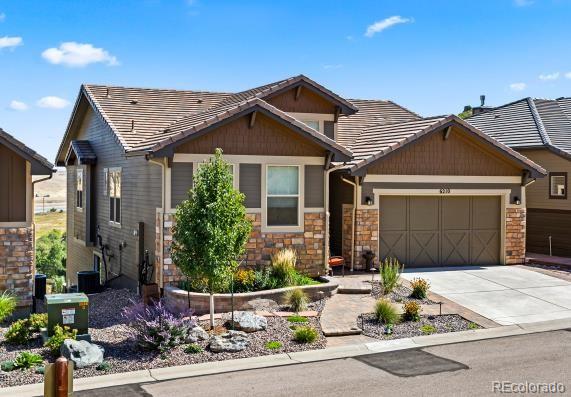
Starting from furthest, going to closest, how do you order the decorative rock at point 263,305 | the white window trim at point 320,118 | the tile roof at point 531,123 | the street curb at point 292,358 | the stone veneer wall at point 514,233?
the tile roof at point 531,123 < the white window trim at point 320,118 < the stone veneer wall at point 514,233 < the decorative rock at point 263,305 < the street curb at point 292,358

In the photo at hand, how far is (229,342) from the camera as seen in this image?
39.0 ft

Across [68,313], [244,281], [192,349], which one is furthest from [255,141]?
[68,313]

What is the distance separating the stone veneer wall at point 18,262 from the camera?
15.1 meters

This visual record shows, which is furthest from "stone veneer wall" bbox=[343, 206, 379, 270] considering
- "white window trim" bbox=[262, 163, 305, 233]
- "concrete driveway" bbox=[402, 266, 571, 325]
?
"white window trim" bbox=[262, 163, 305, 233]

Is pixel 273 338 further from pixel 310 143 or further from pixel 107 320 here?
pixel 310 143

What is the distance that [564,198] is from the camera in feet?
76.1

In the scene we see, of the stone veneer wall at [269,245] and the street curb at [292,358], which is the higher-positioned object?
the stone veneer wall at [269,245]

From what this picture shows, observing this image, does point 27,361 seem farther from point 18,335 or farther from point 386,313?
point 386,313

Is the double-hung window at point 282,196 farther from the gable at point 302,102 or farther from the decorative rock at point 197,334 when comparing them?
the decorative rock at point 197,334

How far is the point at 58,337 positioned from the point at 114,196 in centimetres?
1029

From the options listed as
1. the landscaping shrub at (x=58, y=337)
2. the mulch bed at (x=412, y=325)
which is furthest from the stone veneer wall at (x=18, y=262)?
the mulch bed at (x=412, y=325)

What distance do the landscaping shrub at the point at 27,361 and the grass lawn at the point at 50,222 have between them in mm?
95525

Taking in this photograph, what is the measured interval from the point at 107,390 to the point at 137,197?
9363mm

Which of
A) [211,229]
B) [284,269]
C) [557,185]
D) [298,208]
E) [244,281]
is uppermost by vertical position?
[557,185]
